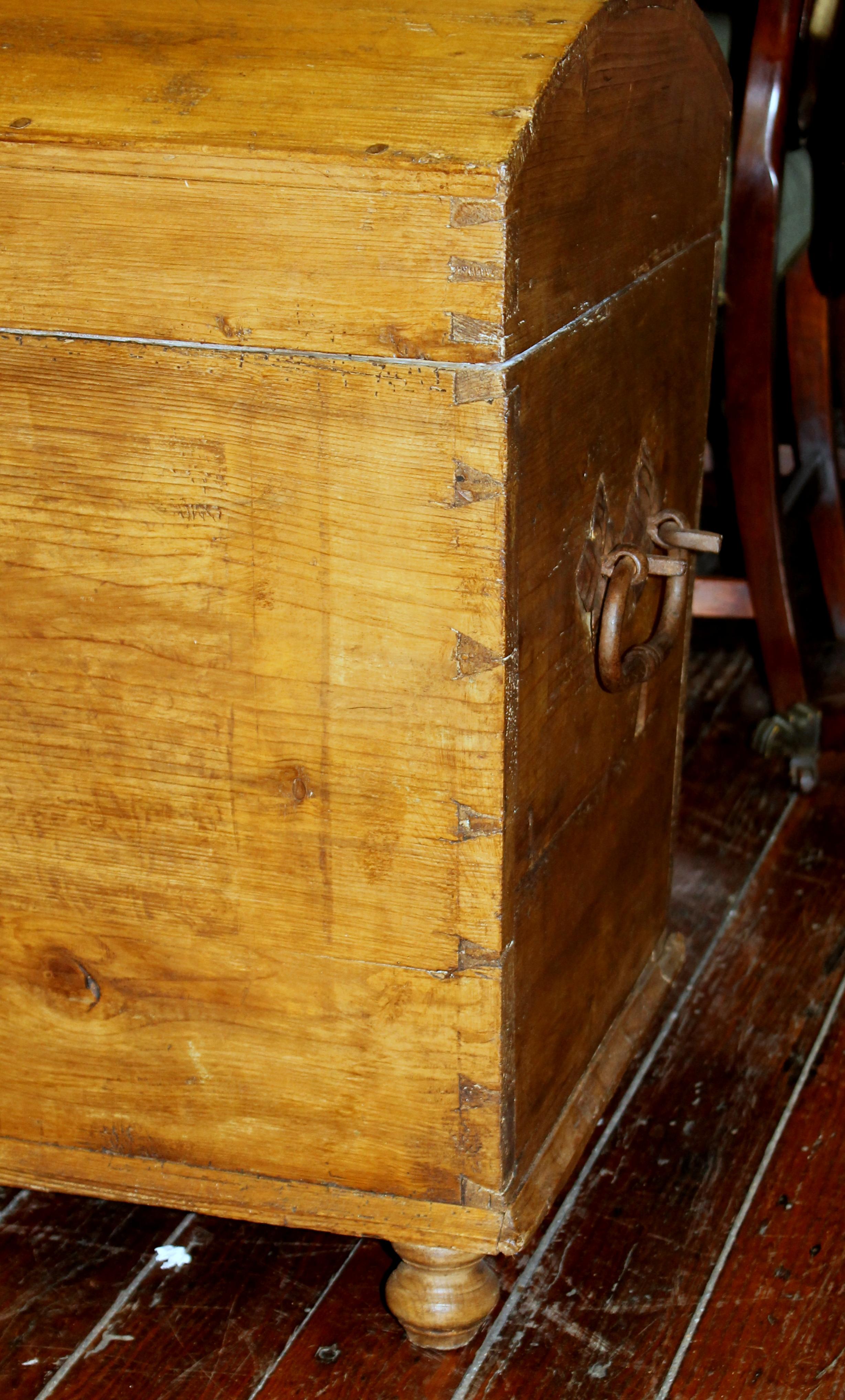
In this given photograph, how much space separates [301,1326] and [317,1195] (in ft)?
0.42

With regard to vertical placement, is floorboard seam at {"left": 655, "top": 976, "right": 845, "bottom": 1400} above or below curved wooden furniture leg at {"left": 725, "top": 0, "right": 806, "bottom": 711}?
below

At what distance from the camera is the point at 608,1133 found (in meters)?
1.47

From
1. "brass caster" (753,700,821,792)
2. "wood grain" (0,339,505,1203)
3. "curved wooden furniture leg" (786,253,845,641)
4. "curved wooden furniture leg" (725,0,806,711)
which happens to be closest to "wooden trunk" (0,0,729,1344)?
"wood grain" (0,339,505,1203)

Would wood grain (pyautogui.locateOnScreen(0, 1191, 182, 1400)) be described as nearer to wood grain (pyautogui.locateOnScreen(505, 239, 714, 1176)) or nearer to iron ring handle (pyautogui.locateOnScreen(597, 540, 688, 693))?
wood grain (pyautogui.locateOnScreen(505, 239, 714, 1176))

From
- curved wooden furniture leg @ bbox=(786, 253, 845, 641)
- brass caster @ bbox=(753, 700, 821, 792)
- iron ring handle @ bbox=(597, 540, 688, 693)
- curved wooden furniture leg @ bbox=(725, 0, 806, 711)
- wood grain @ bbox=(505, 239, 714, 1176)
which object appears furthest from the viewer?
curved wooden furniture leg @ bbox=(786, 253, 845, 641)

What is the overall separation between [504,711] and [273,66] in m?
0.42

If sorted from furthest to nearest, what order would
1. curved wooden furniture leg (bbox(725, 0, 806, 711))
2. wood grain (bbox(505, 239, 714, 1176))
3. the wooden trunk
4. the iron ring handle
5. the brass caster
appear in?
the brass caster, curved wooden furniture leg (bbox(725, 0, 806, 711)), the iron ring handle, wood grain (bbox(505, 239, 714, 1176)), the wooden trunk

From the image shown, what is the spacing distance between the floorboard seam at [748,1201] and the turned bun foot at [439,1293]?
14cm

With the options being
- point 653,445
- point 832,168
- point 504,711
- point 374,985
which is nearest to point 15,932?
point 374,985

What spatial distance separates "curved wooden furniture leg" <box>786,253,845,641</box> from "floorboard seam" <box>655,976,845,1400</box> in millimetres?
779

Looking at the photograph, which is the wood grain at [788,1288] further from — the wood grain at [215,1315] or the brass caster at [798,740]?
the brass caster at [798,740]

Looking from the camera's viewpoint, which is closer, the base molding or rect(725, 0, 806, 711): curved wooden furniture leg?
the base molding

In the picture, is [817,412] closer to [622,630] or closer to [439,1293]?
[622,630]

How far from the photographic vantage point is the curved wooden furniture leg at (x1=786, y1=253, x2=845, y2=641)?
7.33ft
